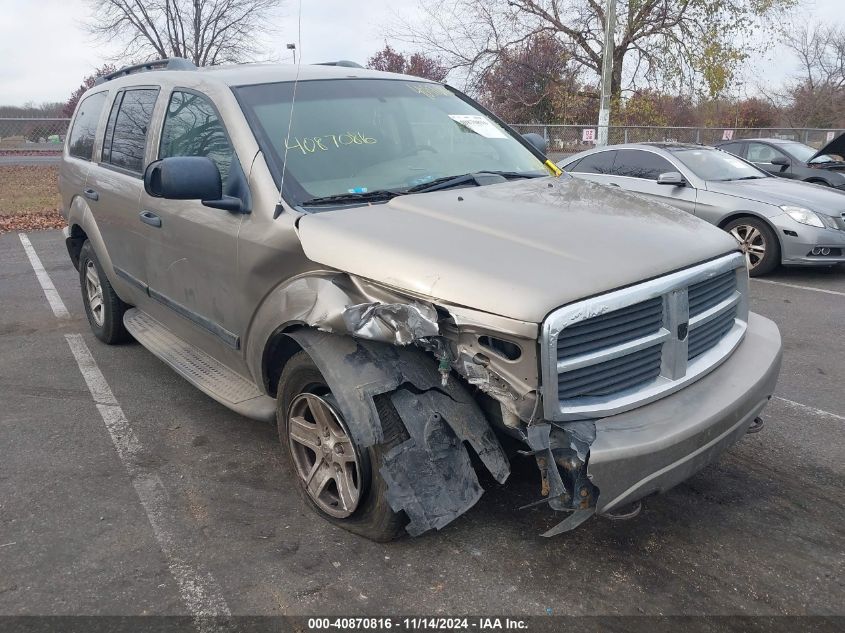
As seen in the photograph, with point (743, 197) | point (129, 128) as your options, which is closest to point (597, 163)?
point (743, 197)

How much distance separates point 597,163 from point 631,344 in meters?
7.50

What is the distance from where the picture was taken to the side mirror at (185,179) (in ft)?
10.2

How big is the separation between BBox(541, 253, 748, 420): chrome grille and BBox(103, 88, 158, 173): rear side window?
315 centimetres

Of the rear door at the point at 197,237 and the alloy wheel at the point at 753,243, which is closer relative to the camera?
the rear door at the point at 197,237

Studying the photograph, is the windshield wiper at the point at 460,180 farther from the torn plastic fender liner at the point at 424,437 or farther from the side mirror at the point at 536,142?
the torn plastic fender liner at the point at 424,437

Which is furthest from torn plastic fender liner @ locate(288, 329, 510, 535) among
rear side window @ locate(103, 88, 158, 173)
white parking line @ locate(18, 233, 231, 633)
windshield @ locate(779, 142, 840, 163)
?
windshield @ locate(779, 142, 840, 163)

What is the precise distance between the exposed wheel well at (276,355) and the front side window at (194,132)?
0.92 m

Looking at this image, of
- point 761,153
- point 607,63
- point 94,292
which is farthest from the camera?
point 607,63

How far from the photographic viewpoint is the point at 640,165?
9.06 meters

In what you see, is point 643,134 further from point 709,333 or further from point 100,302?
point 709,333

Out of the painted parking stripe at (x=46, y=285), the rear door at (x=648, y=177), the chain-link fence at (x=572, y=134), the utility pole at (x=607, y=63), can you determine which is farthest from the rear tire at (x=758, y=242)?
the chain-link fence at (x=572, y=134)

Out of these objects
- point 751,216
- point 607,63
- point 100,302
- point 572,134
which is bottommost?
point 100,302

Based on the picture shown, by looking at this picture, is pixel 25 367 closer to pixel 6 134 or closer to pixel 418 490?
pixel 418 490

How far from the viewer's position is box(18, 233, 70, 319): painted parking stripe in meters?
6.76
